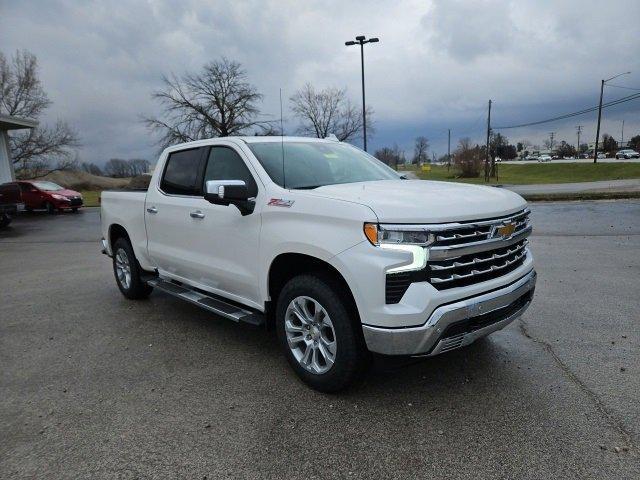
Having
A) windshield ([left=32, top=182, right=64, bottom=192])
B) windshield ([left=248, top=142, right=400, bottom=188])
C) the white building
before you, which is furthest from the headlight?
the white building

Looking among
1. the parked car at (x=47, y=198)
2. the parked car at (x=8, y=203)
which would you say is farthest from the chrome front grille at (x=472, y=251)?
the parked car at (x=47, y=198)

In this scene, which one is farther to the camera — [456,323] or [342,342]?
[342,342]

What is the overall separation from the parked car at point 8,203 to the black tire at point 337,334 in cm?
1679

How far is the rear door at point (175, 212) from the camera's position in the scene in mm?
4629

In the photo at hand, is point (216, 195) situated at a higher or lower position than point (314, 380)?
higher

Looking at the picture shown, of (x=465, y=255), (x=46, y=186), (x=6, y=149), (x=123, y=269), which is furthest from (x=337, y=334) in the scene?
(x=6, y=149)

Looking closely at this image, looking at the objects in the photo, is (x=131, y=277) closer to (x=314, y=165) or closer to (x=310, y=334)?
(x=314, y=165)

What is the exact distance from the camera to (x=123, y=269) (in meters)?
6.23

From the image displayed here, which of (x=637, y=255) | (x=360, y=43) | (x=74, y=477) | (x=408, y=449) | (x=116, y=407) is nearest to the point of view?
(x=74, y=477)

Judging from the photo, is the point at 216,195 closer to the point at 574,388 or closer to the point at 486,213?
the point at 486,213

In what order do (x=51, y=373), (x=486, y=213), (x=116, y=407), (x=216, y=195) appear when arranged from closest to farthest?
(x=486, y=213)
(x=116, y=407)
(x=216, y=195)
(x=51, y=373)

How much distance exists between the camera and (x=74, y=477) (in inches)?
103

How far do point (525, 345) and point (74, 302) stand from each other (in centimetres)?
545

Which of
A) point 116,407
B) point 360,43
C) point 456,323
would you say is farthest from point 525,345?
point 360,43
